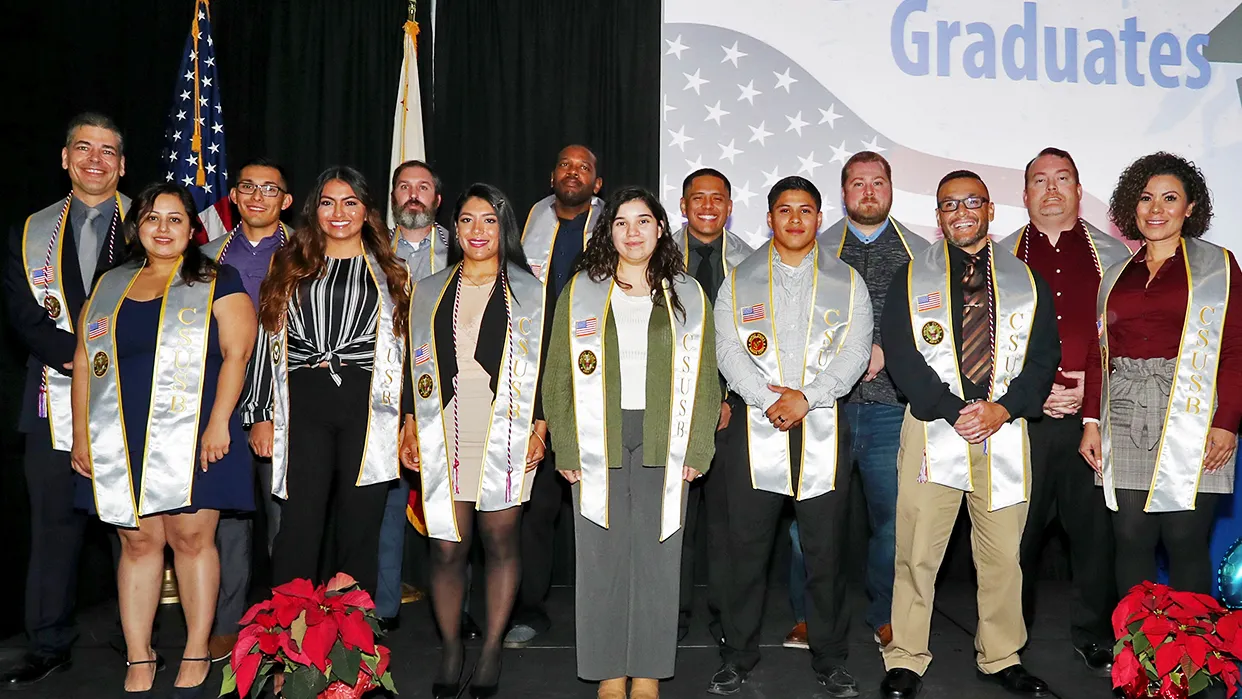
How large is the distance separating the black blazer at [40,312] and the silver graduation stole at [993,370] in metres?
2.83

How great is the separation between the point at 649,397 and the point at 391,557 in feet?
5.35

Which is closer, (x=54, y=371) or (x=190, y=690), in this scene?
(x=190, y=690)

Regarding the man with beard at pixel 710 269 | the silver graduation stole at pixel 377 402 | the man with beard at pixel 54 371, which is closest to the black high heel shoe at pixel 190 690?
the silver graduation stole at pixel 377 402

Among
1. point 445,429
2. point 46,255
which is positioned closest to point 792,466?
point 445,429

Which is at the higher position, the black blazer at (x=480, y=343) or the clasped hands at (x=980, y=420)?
the black blazer at (x=480, y=343)

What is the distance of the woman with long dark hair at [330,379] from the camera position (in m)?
3.39

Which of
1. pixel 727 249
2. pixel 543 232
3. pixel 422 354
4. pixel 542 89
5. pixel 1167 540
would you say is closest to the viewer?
pixel 422 354

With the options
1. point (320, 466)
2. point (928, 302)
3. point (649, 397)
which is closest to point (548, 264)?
point (649, 397)

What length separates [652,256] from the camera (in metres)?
3.37

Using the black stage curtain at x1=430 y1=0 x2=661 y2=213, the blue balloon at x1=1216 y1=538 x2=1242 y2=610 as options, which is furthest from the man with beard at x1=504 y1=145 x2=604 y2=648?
the blue balloon at x1=1216 y1=538 x2=1242 y2=610

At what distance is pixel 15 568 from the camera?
418 centimetres

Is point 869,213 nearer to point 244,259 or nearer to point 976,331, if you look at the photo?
point 976,331

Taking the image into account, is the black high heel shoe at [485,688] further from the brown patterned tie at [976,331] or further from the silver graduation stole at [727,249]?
the brown patterned tie at [976,331]

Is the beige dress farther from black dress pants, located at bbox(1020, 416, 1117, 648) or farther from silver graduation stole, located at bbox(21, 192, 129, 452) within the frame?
black dress pants, located at bbox(1020, 416, 1117, 648)
